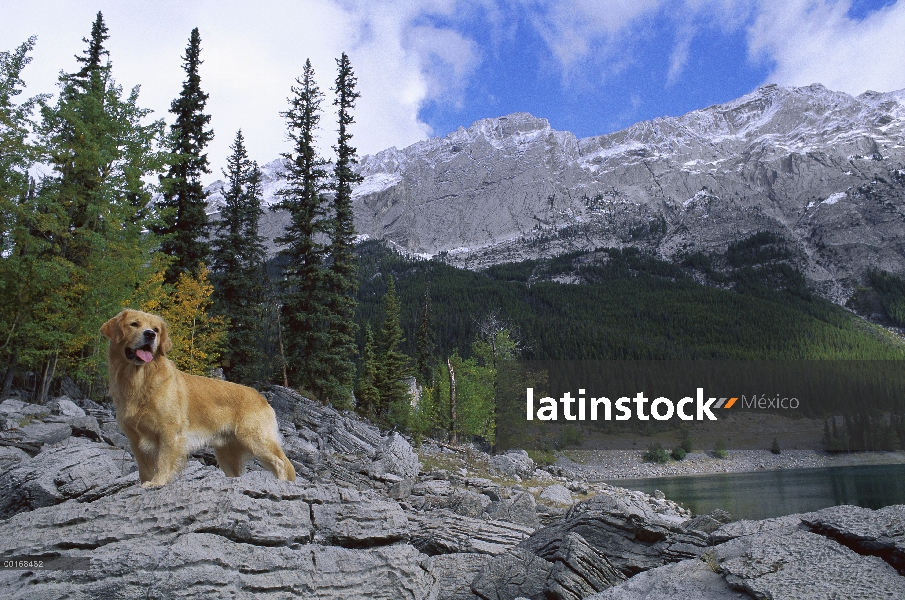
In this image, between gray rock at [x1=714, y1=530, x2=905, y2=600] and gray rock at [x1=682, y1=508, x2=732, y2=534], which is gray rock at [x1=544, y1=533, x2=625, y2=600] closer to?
gray rock at [x1=714, y1=530, x2=905, y2=600]

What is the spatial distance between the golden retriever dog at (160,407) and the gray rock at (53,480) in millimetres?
1542

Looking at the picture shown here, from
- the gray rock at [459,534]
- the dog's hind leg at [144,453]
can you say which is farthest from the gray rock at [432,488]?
the dog's hind leg at [144,453]

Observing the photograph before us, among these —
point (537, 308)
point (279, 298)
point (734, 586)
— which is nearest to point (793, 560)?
point (734, 586)

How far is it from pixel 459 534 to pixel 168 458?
17.6 feet

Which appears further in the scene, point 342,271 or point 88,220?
point 342,271

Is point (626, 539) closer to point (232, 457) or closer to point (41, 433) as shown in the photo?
point (232, 457)

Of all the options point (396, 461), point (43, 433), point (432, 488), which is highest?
point (43, 433)

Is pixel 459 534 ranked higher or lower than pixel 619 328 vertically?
lower

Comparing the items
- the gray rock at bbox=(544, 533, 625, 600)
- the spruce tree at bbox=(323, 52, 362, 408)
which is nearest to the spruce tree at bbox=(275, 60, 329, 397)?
the spruce tree at bbox=(323, 52, 362, 408)

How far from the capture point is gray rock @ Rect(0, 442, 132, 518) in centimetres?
724

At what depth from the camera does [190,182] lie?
31.2 m

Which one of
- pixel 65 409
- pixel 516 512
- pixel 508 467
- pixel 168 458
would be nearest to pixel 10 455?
pixel 65 409

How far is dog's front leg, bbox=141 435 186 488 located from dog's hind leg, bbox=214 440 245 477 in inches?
24.1

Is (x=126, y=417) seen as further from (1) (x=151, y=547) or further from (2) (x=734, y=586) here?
(2) (x=734, y=586)
